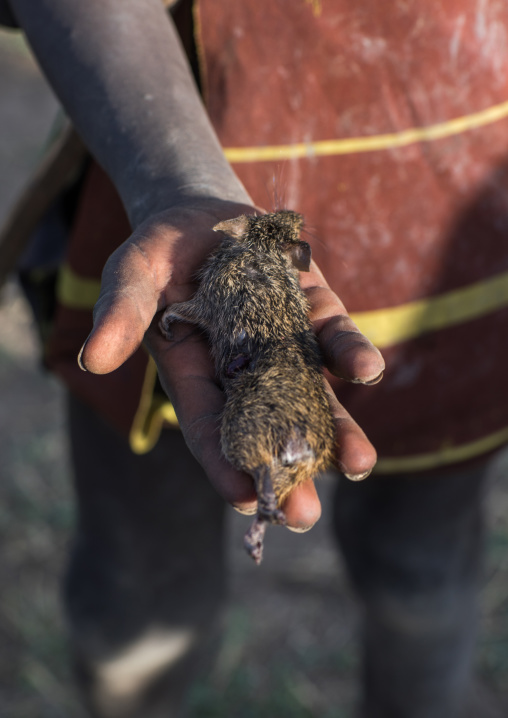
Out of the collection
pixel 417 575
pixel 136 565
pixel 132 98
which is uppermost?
pixel 132 98

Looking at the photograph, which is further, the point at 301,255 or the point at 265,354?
the point at 301,255

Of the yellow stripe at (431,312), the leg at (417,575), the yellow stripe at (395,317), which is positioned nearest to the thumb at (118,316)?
the yellow stripe at (395,317)

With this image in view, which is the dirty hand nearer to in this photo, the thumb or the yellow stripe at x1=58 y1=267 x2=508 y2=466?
the thumb

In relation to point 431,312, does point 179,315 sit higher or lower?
higher

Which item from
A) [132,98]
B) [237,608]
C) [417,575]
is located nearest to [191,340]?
[132,98]

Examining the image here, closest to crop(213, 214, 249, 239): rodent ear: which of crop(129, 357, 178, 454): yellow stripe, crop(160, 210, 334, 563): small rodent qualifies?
crop(160, 210, 334, 563): small rodent

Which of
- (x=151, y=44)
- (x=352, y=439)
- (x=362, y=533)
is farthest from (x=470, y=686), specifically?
(x=151, y=44)

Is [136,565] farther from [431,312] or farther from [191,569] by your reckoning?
[431,312]
